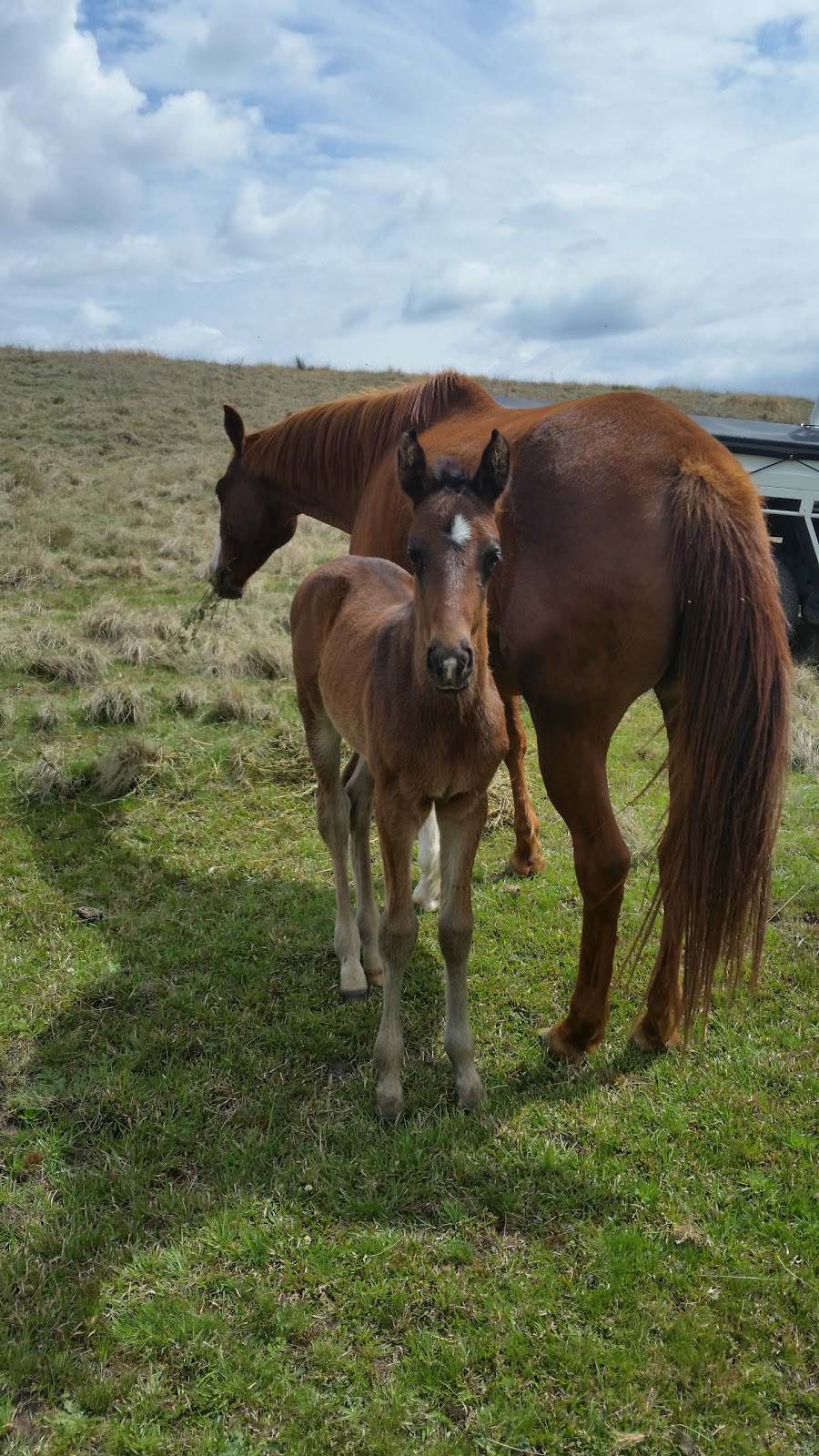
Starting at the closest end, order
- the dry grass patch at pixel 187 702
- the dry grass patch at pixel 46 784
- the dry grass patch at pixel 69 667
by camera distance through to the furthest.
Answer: the dry grass patch at pixel 46 784, the dry grass patch at pixel 187 702, the dry grass patch at pixel 69 667

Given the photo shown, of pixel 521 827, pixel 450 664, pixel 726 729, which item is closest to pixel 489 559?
pixel 450 664

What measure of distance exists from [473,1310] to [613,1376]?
0.40 meters

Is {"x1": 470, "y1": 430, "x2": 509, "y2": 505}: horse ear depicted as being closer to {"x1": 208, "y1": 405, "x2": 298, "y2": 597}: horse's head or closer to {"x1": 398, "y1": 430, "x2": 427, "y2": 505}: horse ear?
{"x1": 398, "y1": 430, "x2": 427, "y2": 505}: horse ear

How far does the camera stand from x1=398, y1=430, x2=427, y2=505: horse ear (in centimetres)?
275

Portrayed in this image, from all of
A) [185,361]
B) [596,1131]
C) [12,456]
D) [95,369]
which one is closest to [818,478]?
[596,1131]

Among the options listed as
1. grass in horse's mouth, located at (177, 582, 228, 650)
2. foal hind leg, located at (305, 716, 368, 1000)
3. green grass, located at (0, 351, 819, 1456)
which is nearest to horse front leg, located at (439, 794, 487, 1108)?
green grass, located at (0, 351, 819, 1456)

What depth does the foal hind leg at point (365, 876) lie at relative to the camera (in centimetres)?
398

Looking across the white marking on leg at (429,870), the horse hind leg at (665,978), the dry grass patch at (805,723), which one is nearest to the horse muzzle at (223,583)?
the white marking on leg at (429,870)

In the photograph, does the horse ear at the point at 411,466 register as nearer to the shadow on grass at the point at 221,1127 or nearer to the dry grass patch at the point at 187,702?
the shadow on grass at the point at 221,1127

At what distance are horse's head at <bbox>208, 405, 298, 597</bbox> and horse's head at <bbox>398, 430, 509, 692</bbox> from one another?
3.53 meters

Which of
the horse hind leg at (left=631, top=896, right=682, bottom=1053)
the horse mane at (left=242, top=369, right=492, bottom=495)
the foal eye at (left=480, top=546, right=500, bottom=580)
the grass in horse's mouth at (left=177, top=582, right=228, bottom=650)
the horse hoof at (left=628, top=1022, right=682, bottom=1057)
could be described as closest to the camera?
the foal eye at (left=480, top=546, right=500, bottom=580)

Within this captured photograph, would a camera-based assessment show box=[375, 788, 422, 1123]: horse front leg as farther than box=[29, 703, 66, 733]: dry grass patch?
No

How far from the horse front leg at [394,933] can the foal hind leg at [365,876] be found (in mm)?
789

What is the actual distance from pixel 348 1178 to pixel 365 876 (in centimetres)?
141
